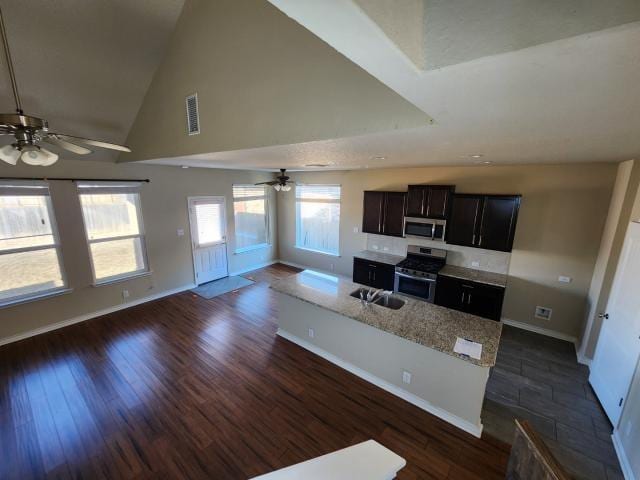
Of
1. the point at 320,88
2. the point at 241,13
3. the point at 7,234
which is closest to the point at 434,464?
the point at 320,88

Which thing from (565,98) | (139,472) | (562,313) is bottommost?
(139,472)

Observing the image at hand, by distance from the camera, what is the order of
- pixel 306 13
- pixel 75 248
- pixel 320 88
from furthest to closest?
pixel 75 248 → pixel 320 88 → pixel 306 13

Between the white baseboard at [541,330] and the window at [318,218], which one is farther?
the window at [318,218]

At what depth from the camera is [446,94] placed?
1.01 meters

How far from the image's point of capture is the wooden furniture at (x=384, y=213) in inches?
192

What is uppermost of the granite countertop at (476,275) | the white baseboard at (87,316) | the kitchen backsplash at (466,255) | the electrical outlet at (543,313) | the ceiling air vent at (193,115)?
the ceiling air vent at (193,115)

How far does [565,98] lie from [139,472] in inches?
147

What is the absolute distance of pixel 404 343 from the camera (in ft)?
9.21

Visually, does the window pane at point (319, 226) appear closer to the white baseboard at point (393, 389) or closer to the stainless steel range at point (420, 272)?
the stainless steel range at point (420, 272)

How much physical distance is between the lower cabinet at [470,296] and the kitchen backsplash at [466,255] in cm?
60

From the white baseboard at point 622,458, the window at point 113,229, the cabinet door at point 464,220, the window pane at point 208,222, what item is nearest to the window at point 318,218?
the window pane at point 208,222

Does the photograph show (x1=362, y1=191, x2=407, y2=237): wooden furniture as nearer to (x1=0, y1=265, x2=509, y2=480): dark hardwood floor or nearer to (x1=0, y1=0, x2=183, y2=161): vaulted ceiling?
(x1=0, y1=265, x2=509, y2=480): dark hardwood floor

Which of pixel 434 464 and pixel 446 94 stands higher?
pixel 446 94

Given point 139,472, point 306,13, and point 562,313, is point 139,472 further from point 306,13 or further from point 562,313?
point 562,313
